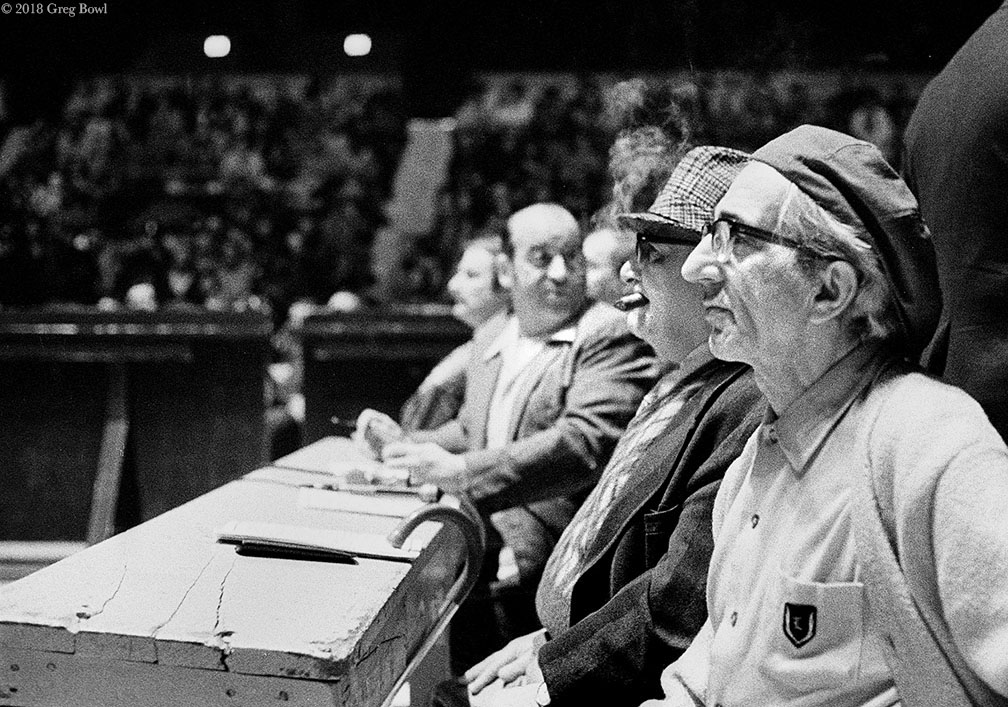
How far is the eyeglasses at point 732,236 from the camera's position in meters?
1.31

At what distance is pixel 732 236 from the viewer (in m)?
1.34

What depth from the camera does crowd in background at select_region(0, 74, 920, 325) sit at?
4.35 metres

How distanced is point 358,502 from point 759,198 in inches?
48.4

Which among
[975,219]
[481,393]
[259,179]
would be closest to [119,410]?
[259,179]

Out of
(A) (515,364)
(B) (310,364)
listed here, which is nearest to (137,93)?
(B) (310,364)

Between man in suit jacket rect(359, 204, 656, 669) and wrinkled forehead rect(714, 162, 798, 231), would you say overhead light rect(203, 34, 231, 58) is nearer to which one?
man in suit jacket rect(359, 204, 656, 669)

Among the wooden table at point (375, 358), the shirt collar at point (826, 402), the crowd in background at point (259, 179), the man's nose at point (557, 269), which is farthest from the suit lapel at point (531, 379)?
the wooden table at point (375, 358)

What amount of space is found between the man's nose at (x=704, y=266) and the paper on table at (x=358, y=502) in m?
1.01

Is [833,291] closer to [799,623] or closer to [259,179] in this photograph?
[799,623]

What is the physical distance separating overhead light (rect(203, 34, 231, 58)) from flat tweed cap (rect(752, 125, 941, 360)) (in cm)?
268

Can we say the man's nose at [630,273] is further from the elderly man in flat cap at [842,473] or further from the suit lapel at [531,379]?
the suit lapel at [531,379]

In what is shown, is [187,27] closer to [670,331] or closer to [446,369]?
[446,369]

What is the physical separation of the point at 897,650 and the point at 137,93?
386cm

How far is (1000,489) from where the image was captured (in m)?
1.10
